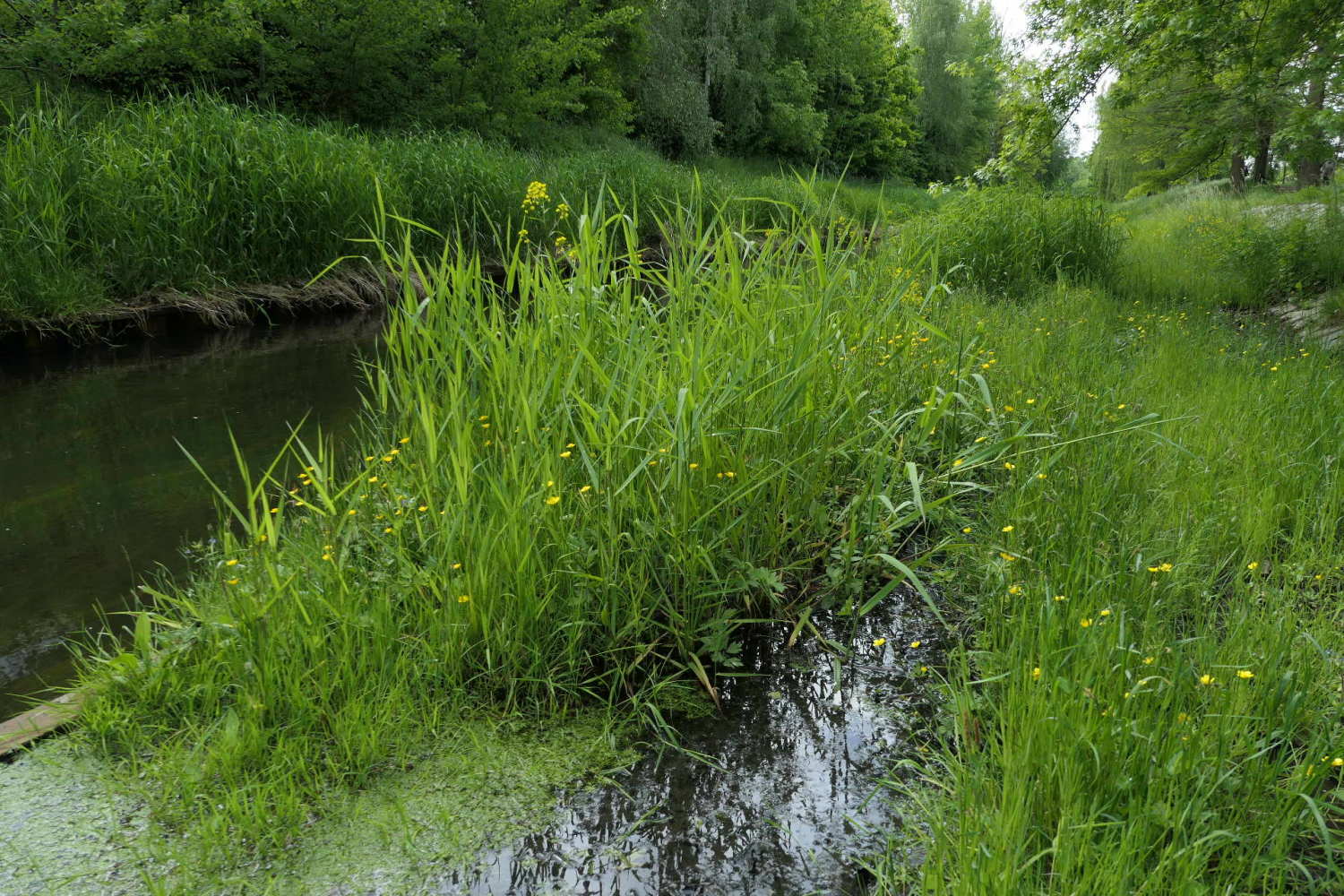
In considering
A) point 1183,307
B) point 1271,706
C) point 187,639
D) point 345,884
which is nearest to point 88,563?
point 187,639

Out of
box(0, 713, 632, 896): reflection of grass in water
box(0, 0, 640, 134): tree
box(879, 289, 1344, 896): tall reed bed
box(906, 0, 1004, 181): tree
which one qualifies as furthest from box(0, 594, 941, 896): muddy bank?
box(906, 0, 1004, 181): tree

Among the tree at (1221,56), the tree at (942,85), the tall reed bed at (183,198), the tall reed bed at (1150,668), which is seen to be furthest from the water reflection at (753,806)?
the tree at (942,85)

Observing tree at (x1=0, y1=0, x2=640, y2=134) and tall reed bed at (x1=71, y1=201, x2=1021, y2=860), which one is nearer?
tall reed bed at (x1=71, y1=201, x2=1021, y2=860)

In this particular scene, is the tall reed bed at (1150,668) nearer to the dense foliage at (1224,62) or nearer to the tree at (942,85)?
the dense foliage at (1224,62)

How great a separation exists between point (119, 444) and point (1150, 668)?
466cm

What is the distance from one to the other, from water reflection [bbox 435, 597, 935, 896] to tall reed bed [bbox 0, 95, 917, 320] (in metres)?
3.70

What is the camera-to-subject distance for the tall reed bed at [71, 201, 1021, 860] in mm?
1927

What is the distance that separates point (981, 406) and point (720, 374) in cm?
147

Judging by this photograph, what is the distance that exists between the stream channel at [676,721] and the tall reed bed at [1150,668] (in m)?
0.17

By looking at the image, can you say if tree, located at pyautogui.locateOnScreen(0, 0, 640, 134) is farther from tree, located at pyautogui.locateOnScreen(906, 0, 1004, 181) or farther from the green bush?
tree, located at pyautogui.locateOnScreen(906, 0, 1004, 181)

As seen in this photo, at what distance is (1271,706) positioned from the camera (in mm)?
1661

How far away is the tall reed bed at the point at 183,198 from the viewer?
607 cm

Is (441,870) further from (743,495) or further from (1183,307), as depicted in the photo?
(1183,307)

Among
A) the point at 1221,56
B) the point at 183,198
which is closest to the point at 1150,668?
the point at 1221,56
